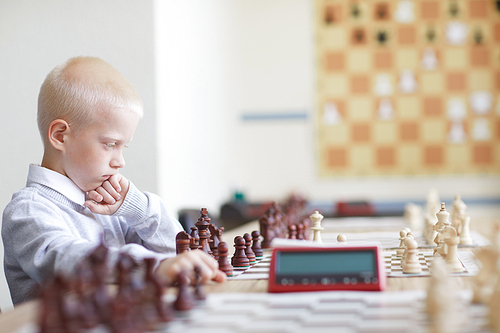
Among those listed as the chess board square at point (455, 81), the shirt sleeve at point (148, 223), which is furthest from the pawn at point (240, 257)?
the chess board square at point (455, 81)

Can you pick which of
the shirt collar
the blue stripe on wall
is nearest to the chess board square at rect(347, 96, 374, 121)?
the blue stripe on wall

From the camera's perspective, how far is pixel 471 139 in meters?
4.60

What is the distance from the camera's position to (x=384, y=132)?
465 cm

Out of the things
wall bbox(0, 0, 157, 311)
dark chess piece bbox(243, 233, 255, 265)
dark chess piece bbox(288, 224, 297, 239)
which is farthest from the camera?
wall bbox(0, 0, 157, 311)

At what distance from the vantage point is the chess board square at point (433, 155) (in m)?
4.61

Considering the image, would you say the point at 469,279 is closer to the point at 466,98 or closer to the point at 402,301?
the point at 402,301

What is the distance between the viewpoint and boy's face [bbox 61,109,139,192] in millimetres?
1366

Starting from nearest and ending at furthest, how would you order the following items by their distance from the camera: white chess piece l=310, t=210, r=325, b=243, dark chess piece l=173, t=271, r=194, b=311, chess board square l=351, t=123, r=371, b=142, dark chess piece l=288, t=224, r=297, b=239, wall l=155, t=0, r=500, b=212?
dark chess piece l=173, t=271, r=194, b=311, white chess piece l=310, t=210, r=325, b=243, dark chess piece l=288, t=224, r=297, b=239, wall l=155, t=0, r=500, b=212, chess board square l=351, t=123, r=371, b=142

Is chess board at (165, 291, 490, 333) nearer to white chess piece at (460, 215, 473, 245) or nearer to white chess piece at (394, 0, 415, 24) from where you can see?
white chess piece at (460, 215, 473, 245)

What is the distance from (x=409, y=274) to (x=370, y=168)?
3652 mm

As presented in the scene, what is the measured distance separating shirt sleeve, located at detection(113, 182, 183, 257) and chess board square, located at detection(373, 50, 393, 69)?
3512 millimetres

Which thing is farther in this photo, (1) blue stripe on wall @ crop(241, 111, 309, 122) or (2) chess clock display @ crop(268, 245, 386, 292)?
(1) blue stripe on wall @ crop(241, 111, 309, 122)

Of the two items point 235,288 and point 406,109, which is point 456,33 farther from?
point 235,288

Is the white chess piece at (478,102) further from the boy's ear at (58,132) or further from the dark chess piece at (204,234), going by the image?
the boy's ear at (58,132)
